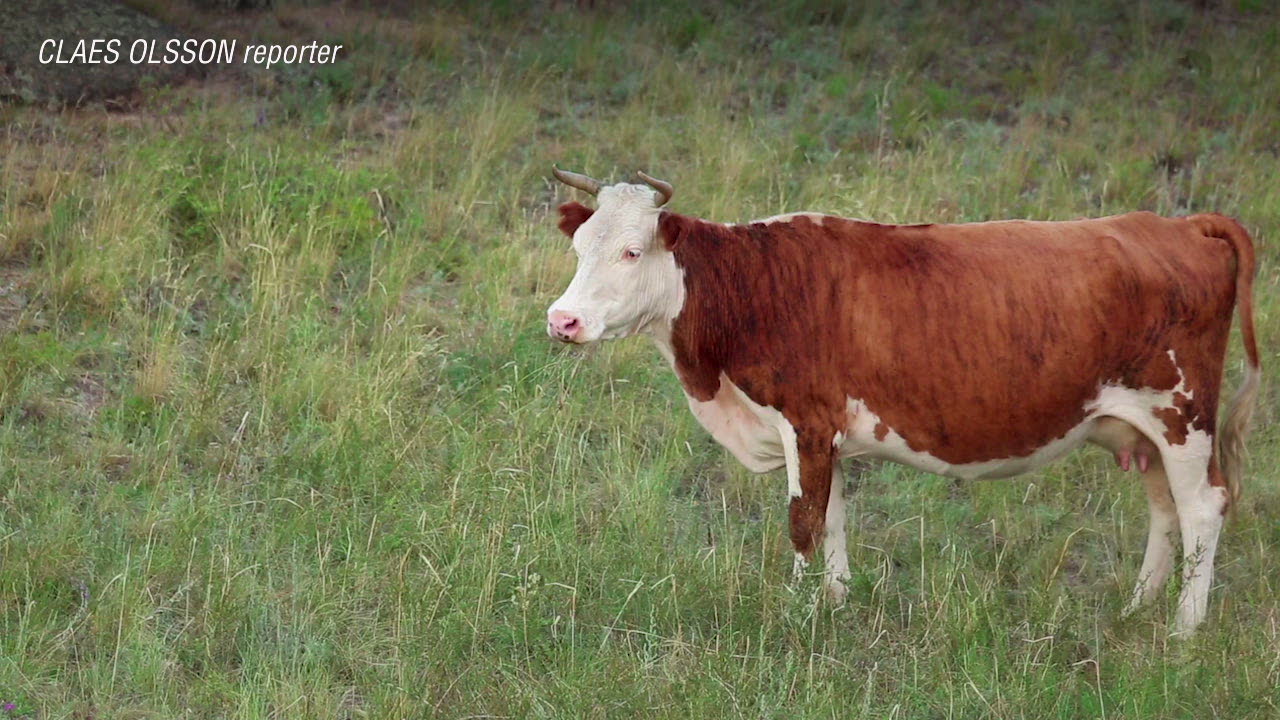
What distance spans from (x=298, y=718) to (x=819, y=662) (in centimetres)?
186

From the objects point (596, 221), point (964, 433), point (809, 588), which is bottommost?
point (809, 588)

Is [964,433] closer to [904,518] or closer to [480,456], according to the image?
[904,518]

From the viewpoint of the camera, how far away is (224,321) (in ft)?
27.3

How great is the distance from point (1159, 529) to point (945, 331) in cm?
138

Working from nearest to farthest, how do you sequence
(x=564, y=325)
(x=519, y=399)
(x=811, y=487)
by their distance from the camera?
(x=564, y=325) < (x=811, y=487) < (x=519, y=399)

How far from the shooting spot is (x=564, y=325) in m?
5.85

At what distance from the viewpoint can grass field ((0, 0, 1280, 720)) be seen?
5758 millimetres

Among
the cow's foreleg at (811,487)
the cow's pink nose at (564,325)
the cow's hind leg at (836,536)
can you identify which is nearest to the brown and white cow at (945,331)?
the cow's foreleg at (811,487)

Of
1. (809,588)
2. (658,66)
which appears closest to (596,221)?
(809,588)

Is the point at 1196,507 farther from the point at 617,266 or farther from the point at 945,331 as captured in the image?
the point at 617,266

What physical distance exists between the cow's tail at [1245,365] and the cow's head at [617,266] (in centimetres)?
220

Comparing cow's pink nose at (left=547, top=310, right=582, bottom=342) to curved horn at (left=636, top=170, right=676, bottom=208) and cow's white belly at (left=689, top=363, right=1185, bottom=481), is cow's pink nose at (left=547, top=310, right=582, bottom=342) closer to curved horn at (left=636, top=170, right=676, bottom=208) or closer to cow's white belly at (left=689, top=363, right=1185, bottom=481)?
curved horn at (left=636, top=170, right=676, bottom=208)

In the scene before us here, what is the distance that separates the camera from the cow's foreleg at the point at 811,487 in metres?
6.18

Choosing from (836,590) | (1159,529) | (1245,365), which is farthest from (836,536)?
(1245,365)
